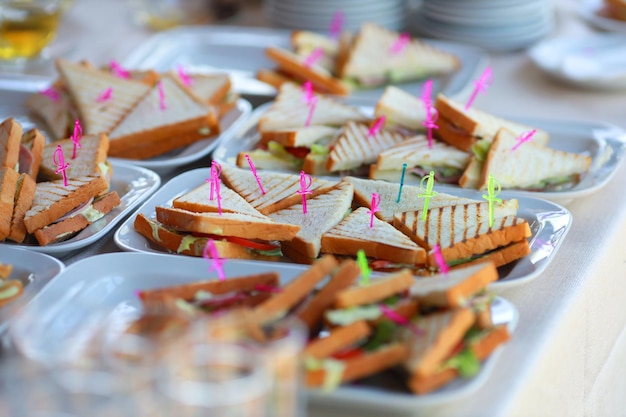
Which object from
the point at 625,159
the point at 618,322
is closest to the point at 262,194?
the point at 618,322

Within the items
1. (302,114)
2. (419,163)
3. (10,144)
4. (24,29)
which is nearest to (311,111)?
(302,114)

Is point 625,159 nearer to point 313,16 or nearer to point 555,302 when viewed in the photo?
point 555,302

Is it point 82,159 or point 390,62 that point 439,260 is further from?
point 390,62

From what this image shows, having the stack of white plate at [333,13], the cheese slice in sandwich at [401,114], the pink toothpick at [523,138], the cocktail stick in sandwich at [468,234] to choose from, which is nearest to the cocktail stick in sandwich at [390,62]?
the stack of white plate at [333,13]

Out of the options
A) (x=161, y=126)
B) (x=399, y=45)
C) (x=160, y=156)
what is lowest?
(x=160, y=156)

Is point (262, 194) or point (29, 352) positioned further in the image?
point (262, 194)

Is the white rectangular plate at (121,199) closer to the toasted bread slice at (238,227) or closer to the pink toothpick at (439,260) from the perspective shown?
the toasted bread slice at (238,227)
